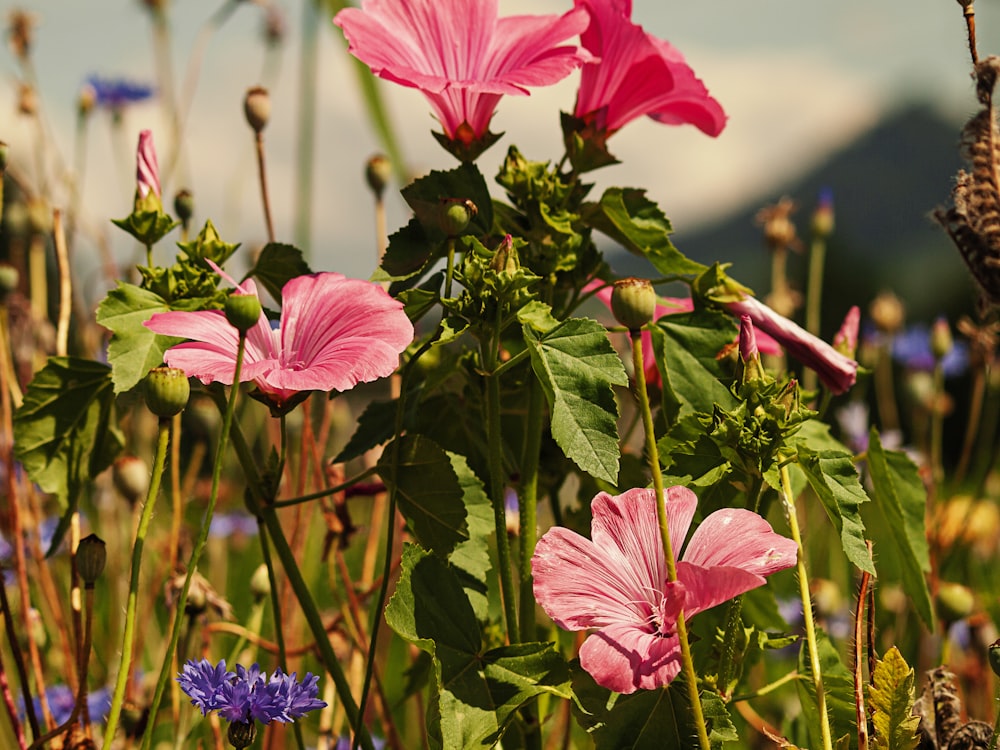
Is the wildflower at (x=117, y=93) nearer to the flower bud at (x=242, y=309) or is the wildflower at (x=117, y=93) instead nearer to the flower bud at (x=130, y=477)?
the flower bud at (x=130, y=477)

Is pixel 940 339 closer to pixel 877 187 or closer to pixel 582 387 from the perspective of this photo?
pixel 582 387

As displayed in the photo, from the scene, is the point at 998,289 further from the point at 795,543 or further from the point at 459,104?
the point at 459,104

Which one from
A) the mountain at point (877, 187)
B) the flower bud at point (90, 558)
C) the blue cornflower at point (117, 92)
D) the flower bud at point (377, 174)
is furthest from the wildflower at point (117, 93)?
the mountain at point (877, 187)

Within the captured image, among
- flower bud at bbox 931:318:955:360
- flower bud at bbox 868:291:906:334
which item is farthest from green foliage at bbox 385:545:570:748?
flower bud at bbox 868:291:906:334

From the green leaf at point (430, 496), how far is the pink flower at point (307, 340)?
7 centimetres

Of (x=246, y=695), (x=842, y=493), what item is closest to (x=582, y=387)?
(x=842, y=493)

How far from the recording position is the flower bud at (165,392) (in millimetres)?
570

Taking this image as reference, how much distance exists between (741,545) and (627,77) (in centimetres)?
36

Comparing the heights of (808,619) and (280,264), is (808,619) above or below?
below

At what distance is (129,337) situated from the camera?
0.65 metres

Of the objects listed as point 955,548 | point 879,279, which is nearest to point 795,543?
point 955,548

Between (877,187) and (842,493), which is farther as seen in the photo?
(877,187)

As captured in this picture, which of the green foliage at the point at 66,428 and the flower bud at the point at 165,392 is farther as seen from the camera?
the green foliage at the point at 66,428

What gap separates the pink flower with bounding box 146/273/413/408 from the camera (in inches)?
23.7
